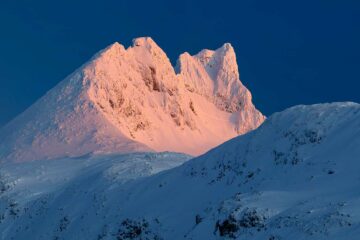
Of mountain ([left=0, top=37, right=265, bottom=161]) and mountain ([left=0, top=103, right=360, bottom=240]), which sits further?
mountain ([left=0, top=37, right=265, bottom=161])

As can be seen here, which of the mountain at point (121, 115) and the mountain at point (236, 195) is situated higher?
the mountain at point (121, 115)

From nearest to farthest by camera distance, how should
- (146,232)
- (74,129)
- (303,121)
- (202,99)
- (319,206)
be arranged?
1. (319,206)
2. (146,232)
3. (303,121)
4. (74,129)
5. (202,99)

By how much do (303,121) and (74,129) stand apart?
68002 mm

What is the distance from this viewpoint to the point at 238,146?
2719 cm

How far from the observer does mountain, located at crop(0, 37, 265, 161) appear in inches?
3401

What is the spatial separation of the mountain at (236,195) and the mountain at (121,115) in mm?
36901

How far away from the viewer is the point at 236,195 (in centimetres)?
2192

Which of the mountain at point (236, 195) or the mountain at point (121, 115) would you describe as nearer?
the mountain at point (236, 195)

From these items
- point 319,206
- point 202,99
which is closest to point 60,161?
point 319,206

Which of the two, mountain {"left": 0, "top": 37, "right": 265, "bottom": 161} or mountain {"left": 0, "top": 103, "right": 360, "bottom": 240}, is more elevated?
mountain {"left": 0, "top": 37, "right": 265, "bottom": 161}

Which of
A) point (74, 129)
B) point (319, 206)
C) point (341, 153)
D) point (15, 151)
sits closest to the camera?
point (319, 206)

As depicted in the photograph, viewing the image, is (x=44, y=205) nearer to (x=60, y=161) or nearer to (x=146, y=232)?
(x=146, y=232)

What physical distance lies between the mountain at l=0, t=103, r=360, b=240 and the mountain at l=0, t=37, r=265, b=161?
36901 millimetres

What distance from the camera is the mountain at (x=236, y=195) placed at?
1852cm
